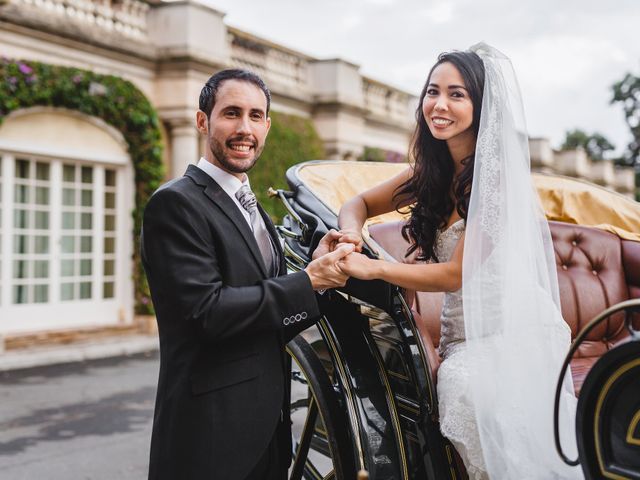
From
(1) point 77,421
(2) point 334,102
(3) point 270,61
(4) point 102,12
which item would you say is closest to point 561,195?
(1) point 77,421

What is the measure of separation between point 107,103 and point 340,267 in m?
6.76

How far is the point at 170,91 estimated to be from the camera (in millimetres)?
8422

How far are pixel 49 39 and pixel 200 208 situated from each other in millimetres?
6635

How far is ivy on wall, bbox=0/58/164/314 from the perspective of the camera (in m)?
6.89

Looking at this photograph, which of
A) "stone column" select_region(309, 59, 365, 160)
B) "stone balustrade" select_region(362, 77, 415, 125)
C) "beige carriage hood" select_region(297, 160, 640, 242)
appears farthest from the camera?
"stone balustrade" select_region(362, 77, 415, 125)

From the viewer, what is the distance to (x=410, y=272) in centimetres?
191

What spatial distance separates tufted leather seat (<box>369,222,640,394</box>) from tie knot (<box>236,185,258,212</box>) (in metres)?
0.95

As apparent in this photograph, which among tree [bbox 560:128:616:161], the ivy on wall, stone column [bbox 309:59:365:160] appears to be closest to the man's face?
the ivy on wall

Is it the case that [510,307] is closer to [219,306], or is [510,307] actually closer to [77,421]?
[219,306]

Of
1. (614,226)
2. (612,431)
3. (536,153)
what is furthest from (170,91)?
(536,153)

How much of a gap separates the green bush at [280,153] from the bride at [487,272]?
7.36m

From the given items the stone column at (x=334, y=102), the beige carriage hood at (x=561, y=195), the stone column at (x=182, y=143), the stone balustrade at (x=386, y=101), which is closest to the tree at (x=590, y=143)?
the stone balustrade at (x=386, y=101)

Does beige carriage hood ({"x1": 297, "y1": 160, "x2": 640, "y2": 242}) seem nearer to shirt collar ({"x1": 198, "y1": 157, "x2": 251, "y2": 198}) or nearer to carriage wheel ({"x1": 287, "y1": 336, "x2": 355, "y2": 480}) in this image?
carriage wheel ({"x1": 287, "y1": 336, "x2": 355, "y2": 480})

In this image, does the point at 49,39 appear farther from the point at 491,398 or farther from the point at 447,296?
the point at 491,398
